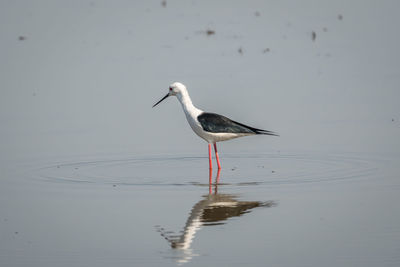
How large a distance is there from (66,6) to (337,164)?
1766cm

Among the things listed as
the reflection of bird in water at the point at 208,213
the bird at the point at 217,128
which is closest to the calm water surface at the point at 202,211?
the reflection of bird in water at the point at 208,213

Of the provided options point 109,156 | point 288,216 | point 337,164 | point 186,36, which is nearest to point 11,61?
point 186,36

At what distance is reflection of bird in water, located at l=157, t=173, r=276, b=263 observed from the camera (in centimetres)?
677

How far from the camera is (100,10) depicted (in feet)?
82.4

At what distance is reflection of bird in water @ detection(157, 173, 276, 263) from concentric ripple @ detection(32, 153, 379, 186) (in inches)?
28.8

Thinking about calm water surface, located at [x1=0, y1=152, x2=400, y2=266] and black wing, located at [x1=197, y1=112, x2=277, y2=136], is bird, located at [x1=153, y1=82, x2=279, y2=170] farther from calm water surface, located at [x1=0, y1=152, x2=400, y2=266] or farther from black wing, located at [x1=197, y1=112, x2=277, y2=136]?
calm water surface, located at [x1=0, y1=152, x2=400, y2=266]

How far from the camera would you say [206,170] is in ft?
32.0

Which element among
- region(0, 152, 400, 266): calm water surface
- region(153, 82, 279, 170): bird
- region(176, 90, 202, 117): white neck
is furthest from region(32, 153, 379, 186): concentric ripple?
region(176, 90, 202, 117): white neck

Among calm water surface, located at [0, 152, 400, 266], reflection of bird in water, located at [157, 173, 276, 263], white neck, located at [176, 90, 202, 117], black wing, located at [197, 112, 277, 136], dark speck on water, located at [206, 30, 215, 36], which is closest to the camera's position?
calm water surface, located at [0, 152, 400, 266]

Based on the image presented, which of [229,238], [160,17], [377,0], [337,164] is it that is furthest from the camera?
[377,0]

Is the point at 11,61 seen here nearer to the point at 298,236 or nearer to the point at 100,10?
the point at 100,10

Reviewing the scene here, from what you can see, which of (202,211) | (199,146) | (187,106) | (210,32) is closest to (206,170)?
(187,106)

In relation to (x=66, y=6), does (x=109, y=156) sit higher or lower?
lower

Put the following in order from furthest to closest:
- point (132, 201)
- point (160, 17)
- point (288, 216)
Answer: point (160, 17)
point (132, 201)
point (288, 216)
